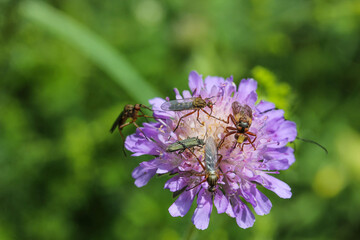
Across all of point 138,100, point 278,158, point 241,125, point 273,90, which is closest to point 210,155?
point 241,125

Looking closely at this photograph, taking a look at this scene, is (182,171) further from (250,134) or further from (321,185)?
(321,185)

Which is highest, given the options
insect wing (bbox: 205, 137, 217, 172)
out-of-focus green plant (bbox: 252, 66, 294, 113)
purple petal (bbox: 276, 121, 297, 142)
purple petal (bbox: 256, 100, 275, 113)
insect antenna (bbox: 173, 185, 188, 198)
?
out-of-focus green plant (bbox: 252, 66, 294, 113)

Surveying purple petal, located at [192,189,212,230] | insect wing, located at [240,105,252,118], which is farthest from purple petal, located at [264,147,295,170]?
purple petal, located at [192,189,212,230]

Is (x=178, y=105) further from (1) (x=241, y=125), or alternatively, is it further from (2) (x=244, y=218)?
(2) (x=244, y=218)

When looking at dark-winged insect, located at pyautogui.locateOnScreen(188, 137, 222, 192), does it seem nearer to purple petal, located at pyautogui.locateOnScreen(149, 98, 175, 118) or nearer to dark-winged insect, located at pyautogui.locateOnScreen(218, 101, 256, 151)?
dark-winged insect, located at pyautogui.locateOnScreen(218, 101, 256, 151)

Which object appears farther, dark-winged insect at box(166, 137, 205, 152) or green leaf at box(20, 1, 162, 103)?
green leaf at box(20, 1, 162, 103)

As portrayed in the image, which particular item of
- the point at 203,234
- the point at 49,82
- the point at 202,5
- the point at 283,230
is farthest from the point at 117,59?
the point at 283,230
